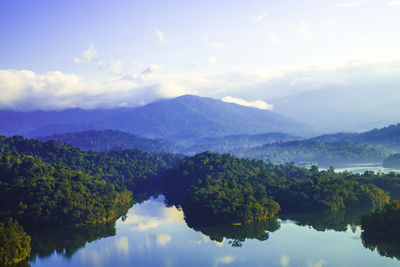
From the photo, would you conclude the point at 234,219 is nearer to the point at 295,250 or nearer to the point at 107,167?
the point at 295,250

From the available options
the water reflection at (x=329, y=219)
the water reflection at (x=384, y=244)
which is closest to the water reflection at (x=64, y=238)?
the water reflection at (x=329, y=219)

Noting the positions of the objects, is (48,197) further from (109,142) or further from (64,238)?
(109,142)

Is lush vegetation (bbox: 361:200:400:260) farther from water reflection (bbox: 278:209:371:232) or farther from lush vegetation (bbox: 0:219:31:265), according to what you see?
lush vegetation (bbox: 0:219:31:265)

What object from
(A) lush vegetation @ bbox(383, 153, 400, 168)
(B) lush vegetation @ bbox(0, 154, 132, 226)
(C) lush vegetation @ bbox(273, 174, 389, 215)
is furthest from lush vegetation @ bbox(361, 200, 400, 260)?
(A) lush vegetation @ bbox(383, 153, 400, 168)

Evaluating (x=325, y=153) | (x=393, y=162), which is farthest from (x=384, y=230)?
(x=325, y=153)

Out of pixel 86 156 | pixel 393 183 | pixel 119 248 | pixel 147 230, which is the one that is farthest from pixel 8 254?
pixel 86 156
